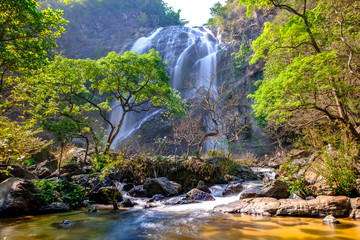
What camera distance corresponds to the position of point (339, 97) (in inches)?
264

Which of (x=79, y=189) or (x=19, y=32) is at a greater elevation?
(x=19, y=32)

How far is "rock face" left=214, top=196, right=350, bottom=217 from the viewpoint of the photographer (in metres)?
4.43

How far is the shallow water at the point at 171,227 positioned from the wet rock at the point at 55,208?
0.38 metres

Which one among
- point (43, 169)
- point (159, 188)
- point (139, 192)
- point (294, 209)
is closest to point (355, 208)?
point (294, 209)

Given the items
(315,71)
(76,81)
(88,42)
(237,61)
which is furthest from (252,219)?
(88,42)

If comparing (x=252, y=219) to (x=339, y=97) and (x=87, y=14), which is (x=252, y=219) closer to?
(x=339, y=97)

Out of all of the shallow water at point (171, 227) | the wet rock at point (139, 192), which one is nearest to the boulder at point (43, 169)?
the wet rock at point (139, 192)

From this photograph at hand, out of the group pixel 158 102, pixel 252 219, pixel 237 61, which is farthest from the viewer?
pixel 237 61

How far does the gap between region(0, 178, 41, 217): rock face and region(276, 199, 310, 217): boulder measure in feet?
20.0

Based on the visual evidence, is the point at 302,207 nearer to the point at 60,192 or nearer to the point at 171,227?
the point at 171,227

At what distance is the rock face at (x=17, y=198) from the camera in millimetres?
4738

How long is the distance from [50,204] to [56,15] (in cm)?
539

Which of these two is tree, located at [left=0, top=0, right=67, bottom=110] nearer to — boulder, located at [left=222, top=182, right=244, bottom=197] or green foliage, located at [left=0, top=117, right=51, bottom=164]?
green foliage, located at [left=0, top=117, right=51, bottom=164]

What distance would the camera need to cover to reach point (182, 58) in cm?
2841
